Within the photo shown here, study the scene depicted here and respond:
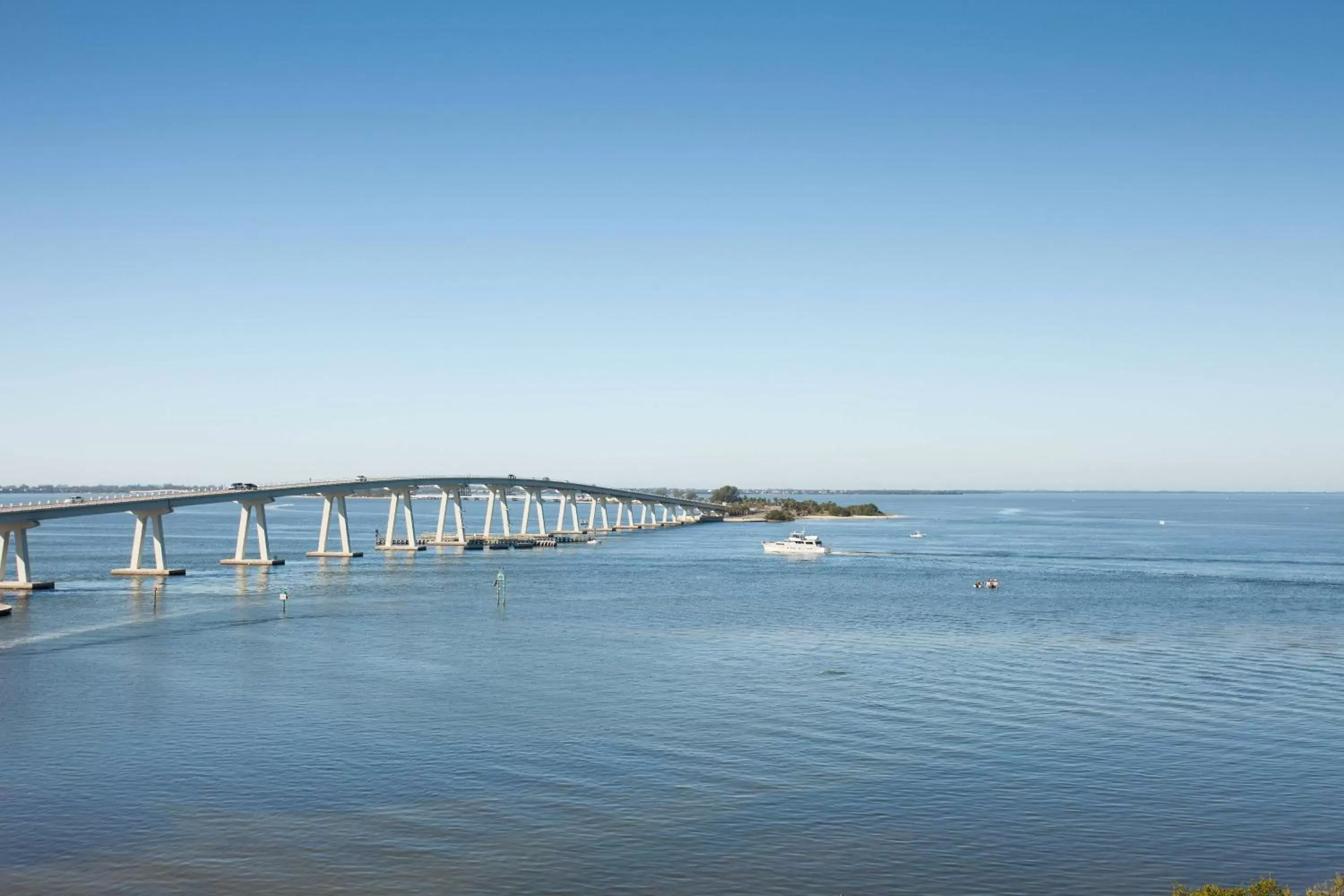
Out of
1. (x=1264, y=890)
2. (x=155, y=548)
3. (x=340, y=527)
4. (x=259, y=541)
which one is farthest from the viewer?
(x=340, y=527)

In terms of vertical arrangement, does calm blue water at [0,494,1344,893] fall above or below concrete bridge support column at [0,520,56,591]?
below

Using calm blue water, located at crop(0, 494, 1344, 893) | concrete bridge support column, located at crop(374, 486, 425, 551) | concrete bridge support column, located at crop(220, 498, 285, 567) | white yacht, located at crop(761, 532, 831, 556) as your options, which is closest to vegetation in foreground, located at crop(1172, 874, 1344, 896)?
calm blue water, located at crop(0, 494, 1344, 893)

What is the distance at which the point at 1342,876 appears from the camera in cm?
3241

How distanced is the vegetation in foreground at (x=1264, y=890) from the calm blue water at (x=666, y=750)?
0.78 meters

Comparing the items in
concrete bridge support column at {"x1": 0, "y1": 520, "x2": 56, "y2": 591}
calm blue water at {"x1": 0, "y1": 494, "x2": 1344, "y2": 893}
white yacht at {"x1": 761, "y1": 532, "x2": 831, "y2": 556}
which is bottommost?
calm blue water at {"x1": 0, "y1": 494, "x2": 1344, "y2": 893}

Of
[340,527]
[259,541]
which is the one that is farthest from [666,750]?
[340,527]

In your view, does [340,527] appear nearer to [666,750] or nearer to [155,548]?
[155,548]

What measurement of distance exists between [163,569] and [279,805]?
298ft

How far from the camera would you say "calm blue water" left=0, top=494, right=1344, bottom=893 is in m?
33.8

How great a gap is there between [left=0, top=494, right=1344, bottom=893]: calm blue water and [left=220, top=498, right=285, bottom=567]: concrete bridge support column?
4424cm

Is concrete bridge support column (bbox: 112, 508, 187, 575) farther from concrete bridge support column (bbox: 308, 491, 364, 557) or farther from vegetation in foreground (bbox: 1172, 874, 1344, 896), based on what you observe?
vegetation in foreground (bbox: 1172, 874, 1344, 896)

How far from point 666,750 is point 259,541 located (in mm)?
110239

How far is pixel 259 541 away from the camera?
145 metres

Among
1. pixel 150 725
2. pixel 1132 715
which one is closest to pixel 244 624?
pixel 150 725
